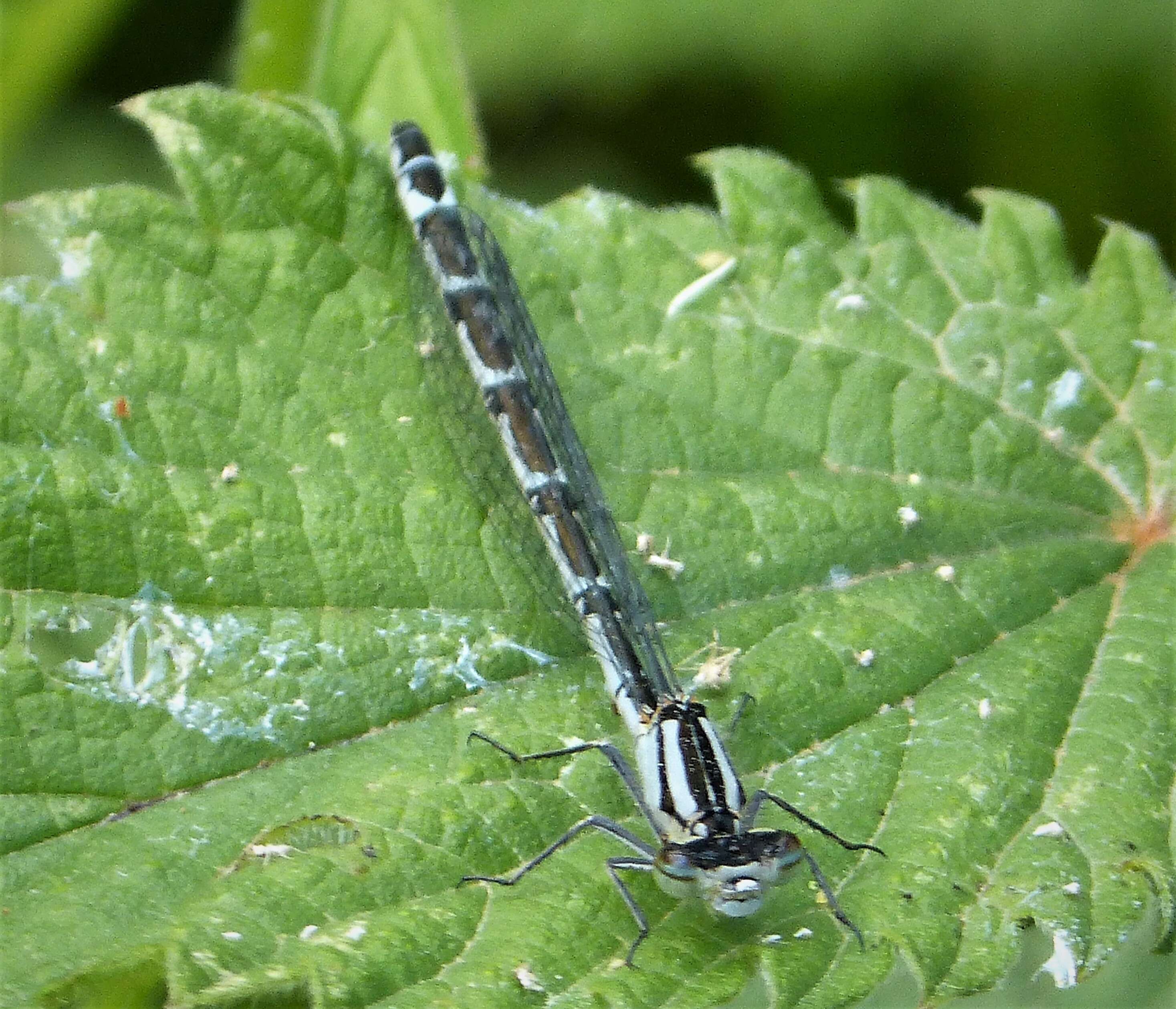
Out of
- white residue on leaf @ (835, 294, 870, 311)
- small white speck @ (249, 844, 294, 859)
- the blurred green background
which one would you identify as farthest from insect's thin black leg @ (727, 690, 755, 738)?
the blurred green background

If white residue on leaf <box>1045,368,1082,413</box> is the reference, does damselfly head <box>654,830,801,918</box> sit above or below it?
below

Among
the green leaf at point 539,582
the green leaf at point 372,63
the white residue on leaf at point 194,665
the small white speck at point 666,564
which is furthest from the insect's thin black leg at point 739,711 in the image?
the green leaf at point 372,63

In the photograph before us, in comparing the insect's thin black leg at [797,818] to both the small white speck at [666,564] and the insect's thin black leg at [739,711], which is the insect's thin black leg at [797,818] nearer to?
the insect's thin black leg at [739,711]

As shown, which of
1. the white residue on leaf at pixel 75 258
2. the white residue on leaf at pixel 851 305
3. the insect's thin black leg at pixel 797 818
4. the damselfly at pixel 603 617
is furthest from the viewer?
the white residue on leaf at pixel 851 305

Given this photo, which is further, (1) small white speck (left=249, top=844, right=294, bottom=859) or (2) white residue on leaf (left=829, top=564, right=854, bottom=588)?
(2) white residue on leaf (left=829, top=564, right=854, bottom=588)

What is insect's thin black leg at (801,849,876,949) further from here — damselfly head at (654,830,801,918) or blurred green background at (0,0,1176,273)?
blurred green background at (0,0,1176,273)

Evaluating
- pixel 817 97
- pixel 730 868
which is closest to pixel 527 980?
pixel 730 868
